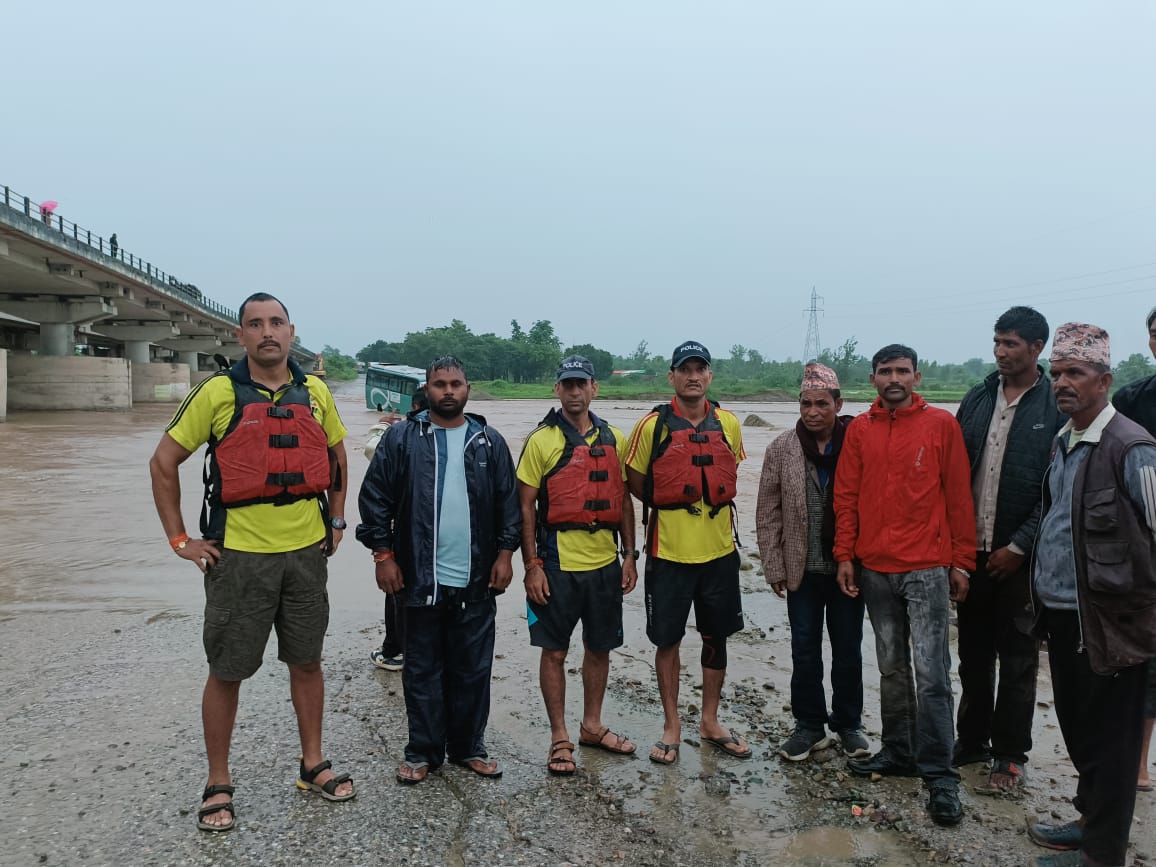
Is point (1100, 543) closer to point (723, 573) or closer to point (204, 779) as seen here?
point (723, 573)

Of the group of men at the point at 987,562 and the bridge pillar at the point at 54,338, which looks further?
the bridge pillar at the point at 54,338

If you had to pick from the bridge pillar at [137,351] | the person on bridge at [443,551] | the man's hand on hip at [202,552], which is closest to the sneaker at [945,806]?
the person on bridge at [443,551]

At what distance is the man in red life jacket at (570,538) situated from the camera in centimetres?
410

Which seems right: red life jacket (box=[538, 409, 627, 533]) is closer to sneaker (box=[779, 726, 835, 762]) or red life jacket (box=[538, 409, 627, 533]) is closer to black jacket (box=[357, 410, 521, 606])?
black jacket (box=[357, 410, 521, 606])

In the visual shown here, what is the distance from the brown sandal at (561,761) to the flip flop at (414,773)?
2.07 ft

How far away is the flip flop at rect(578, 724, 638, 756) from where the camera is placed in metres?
4.16

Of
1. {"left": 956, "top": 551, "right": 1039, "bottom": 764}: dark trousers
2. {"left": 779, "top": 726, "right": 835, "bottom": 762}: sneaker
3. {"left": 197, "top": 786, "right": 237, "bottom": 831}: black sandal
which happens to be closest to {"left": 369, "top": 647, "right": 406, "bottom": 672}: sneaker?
{"left": 197, "top": 786, "right": 237, "bottom": 831}: black sandal

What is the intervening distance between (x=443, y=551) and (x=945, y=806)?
266 centimetres

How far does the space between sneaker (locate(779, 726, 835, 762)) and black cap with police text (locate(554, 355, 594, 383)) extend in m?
2.28

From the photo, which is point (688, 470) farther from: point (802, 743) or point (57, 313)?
point (57, 313)

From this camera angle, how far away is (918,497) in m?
3.78

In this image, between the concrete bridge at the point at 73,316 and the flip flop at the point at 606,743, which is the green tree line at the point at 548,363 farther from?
the flip flop at the point at 606,743

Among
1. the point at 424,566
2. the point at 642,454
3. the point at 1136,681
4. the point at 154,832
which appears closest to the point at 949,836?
the point at 1136,681

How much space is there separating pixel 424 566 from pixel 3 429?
2641 centimetres
